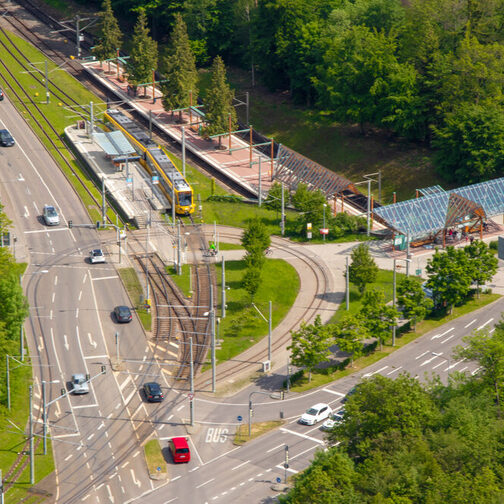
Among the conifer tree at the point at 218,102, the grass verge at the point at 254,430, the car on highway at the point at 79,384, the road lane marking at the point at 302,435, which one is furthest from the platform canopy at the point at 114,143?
the road lane marking at the point at 302,435

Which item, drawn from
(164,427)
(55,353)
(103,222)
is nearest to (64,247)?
(103,222)

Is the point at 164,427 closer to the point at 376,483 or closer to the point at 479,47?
the point at 376,483

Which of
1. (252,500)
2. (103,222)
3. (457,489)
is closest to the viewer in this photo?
(457,489)

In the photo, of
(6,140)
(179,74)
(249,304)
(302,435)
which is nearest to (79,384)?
(302,435)

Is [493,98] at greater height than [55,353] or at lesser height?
greater

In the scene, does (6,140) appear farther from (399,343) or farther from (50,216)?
(399,343)

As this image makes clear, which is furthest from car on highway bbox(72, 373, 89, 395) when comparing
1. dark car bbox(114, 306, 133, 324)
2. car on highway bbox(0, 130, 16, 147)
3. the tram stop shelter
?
car on highway bbox(0, 130, 16, 147)
